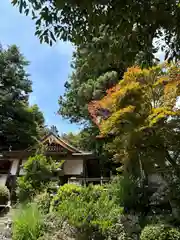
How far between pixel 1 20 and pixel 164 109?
7.52m

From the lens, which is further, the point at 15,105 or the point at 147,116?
the point at 15,105

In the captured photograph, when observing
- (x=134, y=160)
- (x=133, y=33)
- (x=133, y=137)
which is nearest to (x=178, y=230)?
(x=133, y=137)

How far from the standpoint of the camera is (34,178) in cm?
1364

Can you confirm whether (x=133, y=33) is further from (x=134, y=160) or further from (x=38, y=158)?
(x=38, y=158)

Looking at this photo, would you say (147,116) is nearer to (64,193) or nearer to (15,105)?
(64,193)

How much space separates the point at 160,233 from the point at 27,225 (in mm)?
3966

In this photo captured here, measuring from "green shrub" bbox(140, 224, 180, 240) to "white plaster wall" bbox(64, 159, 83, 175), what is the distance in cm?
957

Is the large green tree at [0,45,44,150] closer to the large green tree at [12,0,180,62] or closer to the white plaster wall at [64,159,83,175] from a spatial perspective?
the white plaster wall at [64,159,83,175]

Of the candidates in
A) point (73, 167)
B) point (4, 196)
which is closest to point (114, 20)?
point (4, 196)

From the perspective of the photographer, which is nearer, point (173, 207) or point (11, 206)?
point (173, 207)

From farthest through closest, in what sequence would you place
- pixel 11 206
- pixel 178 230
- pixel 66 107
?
pixel 66 107 < pixel 11 206 < pixel 178 230

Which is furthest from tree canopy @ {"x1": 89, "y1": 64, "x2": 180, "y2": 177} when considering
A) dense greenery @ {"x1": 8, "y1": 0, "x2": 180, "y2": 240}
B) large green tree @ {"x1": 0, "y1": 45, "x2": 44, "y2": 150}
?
large green tree @ {"x1": 0, "y1": 45, "x2": 44, "y2": 150}

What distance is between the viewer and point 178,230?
7.96m

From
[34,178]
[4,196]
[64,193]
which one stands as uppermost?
[34,178]
